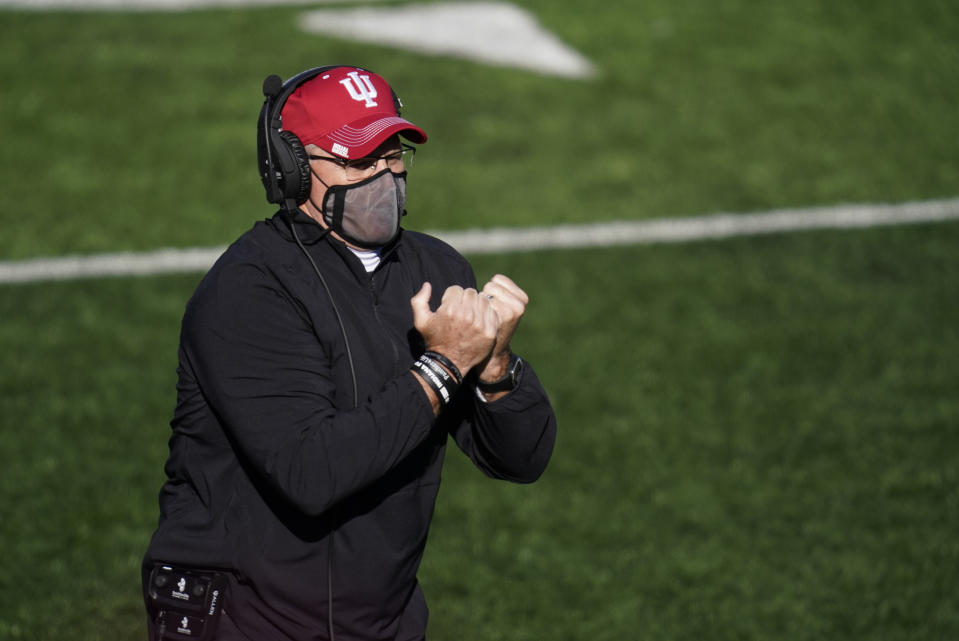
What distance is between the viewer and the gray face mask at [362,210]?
122 inches

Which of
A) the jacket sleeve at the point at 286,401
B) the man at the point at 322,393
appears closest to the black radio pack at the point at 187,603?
the man at the point at 322,393

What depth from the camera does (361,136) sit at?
3031 millimetres

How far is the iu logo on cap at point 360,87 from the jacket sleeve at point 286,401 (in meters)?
0.49

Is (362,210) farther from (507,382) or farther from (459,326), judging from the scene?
(507,382)

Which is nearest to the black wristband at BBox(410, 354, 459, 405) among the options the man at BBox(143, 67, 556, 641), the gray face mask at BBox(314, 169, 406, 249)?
the man at BBox(143, 67, 556, 641)

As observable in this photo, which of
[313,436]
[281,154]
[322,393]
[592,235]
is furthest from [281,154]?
[592,235]

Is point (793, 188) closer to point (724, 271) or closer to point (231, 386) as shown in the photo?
point (724, 271)

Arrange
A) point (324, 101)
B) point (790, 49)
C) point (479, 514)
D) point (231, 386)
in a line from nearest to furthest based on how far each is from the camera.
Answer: point (231, 386), point (324, 101), point (479, 514), point (790, 49)

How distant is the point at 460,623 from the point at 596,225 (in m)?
4.35

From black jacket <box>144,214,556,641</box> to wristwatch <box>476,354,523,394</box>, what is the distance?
0.11 feet

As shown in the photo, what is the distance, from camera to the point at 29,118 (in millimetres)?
10133

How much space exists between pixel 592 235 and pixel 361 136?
236 inches

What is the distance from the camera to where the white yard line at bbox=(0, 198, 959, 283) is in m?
8.25

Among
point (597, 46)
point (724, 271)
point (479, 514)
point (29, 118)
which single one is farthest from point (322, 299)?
point (597, 46)
